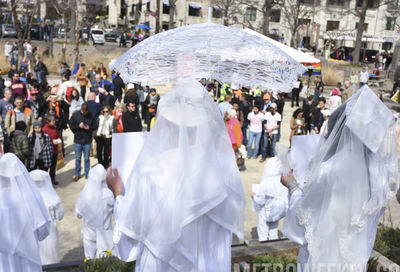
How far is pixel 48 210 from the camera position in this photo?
5.35 meters

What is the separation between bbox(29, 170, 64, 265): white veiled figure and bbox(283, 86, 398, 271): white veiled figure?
3217 mm

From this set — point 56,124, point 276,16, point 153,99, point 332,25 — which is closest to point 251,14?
point 276,16

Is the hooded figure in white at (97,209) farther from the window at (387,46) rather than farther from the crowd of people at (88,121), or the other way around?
the window at (387,46)

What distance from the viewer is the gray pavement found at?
659 cm

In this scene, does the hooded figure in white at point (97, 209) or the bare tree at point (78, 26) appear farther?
the bare tree at point (78, 26)

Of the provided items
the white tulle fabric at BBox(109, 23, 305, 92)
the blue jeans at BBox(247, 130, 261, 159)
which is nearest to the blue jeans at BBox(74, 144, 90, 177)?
the blue jeans at BBox(247, 130, 261, 159)

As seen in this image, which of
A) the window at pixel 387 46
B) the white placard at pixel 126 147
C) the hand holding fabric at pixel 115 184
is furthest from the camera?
the window at pixel 387 46

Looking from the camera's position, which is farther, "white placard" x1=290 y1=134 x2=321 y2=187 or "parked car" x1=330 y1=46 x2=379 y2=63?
"parked car" x1=330 y1=46 x2=379 y2=63

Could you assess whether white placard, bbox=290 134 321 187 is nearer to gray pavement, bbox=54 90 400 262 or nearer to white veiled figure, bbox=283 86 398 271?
white veiled figure, bbox=283 86 398 271

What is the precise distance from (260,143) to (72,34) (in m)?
22.3

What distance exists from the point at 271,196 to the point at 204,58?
8.75ft

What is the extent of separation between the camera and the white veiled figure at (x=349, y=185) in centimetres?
338

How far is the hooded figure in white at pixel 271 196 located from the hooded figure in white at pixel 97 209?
2111mm

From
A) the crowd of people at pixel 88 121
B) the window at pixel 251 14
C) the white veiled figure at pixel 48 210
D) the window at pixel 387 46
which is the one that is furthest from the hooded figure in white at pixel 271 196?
the window at pixel 387 46
